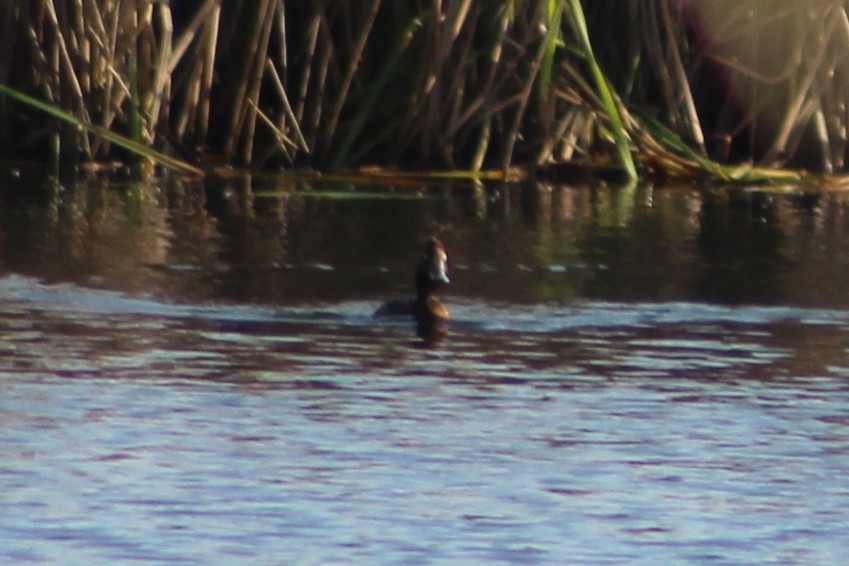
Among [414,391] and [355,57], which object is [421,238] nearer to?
[355,57]

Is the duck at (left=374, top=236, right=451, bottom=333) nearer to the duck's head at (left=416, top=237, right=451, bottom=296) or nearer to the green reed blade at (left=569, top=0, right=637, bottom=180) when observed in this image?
the duck's head at (left=416, top=237, right=451, bottom=296)

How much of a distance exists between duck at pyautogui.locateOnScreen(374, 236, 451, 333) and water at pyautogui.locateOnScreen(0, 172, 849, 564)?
104 millimetres

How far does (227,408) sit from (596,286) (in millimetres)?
4242

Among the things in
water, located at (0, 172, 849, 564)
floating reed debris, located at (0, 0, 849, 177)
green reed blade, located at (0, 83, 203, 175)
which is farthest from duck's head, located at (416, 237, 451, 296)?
floating reed debris, located at (0, 0, 849, 177)

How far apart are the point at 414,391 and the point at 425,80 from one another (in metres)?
8.07

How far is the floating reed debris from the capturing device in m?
16.8

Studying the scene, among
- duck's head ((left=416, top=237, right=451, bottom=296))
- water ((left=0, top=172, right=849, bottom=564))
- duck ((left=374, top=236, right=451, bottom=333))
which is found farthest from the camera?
duck's head ((left=416, top=237, right=451, bottom=296))

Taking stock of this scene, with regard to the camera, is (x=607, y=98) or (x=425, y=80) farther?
(x=425, y=80)

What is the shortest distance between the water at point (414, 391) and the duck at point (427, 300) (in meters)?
0.10

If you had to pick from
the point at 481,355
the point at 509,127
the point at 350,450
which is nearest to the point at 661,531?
the point at 350,450

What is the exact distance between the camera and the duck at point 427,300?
1097cm

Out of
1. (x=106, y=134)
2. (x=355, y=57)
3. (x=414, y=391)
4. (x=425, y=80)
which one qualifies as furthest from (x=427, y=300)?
(x=355, y=57)

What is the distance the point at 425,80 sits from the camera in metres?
16.8

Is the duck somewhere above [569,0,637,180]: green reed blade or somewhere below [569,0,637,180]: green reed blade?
below
